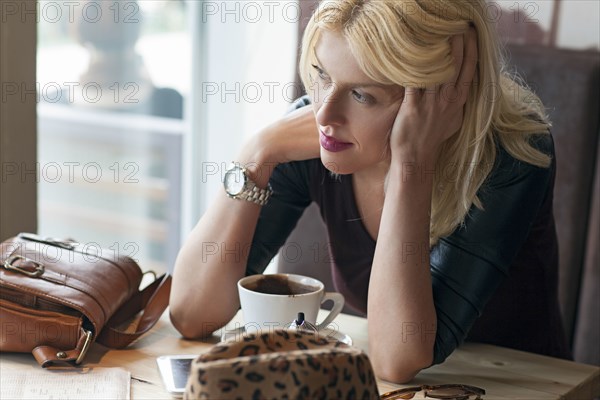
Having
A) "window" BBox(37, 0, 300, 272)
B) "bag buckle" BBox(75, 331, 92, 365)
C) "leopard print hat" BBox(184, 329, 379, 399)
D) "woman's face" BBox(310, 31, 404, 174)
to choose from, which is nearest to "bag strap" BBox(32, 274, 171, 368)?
"bag buckle" BBox(75, 331, 92, 365)

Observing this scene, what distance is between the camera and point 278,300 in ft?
3.30

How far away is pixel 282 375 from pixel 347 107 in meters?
0.53

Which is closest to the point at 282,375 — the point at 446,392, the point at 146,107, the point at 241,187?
the point at 446,392

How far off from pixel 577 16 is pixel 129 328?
1089 mm

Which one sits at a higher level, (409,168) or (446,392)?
(409,168)

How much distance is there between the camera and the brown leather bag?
1.00m

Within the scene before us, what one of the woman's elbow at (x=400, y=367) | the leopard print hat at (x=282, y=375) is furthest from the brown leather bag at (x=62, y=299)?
the leopard print hat at (x=282, y=375)

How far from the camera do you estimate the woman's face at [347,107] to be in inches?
40.4

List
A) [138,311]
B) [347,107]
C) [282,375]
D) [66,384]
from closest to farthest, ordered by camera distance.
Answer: [282,375] < [66,384] < [347,107] < [138,311]

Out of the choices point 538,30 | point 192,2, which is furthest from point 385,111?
point 192,2

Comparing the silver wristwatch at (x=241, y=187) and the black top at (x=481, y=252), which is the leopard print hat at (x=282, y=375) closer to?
the black top at (x=481, y=252)

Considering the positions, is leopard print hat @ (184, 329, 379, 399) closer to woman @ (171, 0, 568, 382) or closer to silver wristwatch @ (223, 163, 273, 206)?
woman @ (171, 0, 568, 382)

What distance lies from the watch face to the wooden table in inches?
8.3

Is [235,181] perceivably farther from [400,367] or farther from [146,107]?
[146,107]
